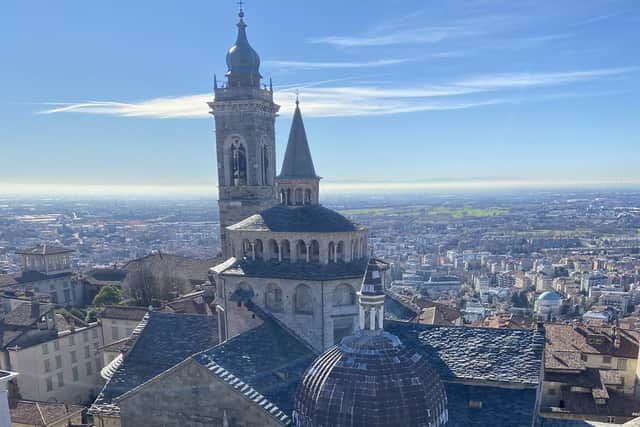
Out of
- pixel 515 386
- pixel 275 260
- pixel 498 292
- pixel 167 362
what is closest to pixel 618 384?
pixel 515 386

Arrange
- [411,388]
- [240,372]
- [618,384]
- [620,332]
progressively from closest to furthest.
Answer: [411,388]
[240,372]
[618,384]
[620,332]

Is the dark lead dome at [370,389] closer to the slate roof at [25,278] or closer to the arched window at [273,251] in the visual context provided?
the arched window at [273,251]

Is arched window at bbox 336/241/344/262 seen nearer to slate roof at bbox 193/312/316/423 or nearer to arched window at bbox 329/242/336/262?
arched window at bbox 329/242/336/262

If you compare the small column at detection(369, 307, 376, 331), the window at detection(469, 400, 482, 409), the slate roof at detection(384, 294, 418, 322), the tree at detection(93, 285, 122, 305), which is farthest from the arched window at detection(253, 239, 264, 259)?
the tree at detection(93, 285, 122, 305)

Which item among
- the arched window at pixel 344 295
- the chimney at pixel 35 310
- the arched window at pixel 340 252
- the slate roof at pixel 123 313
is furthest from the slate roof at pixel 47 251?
the arched window at pixel 344 295

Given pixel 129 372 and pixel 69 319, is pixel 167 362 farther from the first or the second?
pixel 69 319

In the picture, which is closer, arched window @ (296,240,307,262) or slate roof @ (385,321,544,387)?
slate roof @ (385,321,544,387)

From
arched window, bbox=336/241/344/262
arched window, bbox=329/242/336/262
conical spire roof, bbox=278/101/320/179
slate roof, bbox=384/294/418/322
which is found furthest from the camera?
slate roof, bbox=384/294/418/322
